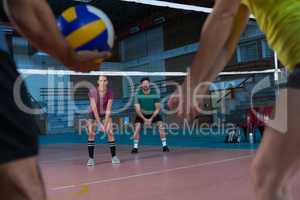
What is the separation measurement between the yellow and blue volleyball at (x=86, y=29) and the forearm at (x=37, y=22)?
42 cm

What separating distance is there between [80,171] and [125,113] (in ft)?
50.9

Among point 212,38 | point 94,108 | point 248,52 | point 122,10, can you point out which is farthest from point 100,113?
point 122,10

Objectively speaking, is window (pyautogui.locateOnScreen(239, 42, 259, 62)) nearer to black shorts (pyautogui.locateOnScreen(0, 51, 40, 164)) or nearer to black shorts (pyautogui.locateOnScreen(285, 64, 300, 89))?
black shorts (pyautogui.locateOnScreen(285, 64, 300, 89))

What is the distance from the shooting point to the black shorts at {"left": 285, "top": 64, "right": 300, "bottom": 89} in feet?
4.68

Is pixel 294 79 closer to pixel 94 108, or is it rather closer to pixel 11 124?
pixel 11 124

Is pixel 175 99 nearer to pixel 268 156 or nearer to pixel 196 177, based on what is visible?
pixel 268 156

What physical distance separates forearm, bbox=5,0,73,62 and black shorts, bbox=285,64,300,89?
763 millimetres

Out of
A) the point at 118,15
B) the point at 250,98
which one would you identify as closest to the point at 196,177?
the point at 250,98

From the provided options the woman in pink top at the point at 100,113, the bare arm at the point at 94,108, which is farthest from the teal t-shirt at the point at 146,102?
the bare arm at the point at 94,108

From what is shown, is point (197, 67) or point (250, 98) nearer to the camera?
point (197, 67)

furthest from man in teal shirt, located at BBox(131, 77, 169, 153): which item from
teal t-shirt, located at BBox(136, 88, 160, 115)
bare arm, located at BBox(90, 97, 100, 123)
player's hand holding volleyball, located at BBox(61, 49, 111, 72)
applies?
player's hand holding volleyball, located at BBox(61, 49, 111, 72)

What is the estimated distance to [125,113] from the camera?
21.4m

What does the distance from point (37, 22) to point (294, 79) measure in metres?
0.85

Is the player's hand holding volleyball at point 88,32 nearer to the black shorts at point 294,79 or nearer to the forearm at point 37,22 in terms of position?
the forearm at point 37,22
